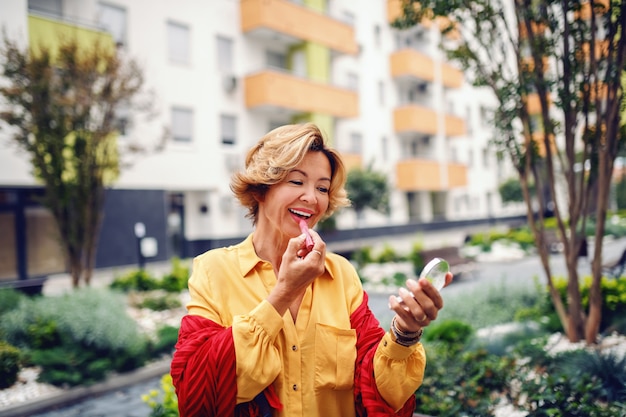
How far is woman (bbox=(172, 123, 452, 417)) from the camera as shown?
5.13 feet

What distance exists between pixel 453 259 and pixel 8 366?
10175 millimetres

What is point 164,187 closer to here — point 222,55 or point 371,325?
point 222,55

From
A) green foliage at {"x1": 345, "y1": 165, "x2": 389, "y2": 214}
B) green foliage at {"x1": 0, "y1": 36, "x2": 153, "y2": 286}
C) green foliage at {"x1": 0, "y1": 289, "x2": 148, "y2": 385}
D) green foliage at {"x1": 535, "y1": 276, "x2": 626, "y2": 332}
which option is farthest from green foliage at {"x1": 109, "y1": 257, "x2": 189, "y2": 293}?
green foliage at {"x1": 535, "y1": 276, "x2": 626, "y2": 332}

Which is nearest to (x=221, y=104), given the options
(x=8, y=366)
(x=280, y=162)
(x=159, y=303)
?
(x=159, y=303)

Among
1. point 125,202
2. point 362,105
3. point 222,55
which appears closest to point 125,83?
point 125,202

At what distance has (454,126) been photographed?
3141cm

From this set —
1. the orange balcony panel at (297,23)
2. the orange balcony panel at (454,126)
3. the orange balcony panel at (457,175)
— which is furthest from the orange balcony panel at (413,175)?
the orange balcony panel at (297,23)

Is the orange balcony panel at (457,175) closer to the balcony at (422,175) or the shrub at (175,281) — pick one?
the balcony at (422,175)

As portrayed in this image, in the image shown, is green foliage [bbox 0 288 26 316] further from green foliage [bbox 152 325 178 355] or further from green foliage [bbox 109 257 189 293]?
green foliage [bbox 109 257 189 293]

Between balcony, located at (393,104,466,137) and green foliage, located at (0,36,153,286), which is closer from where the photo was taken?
green foliage, located at (0,36,153,286)

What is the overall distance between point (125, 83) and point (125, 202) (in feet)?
23.8

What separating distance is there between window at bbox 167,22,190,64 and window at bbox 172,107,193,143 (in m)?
1.77

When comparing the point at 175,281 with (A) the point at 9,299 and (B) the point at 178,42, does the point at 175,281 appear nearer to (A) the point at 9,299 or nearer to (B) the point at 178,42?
(A) the point at 9,299

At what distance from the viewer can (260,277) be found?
6.00ft
